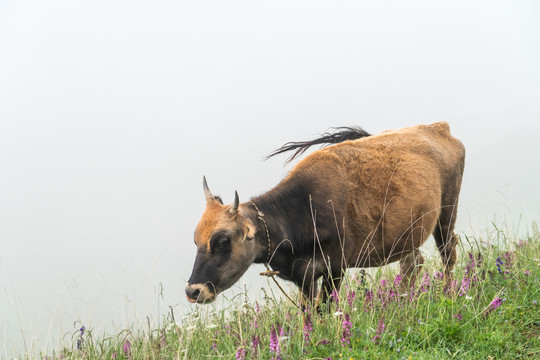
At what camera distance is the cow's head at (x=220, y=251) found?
5.89 meters

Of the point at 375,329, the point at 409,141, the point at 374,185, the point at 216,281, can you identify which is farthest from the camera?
the point at 409,141

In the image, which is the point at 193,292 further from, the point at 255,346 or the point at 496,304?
the point at 496,304

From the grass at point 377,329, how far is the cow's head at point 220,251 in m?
0.31

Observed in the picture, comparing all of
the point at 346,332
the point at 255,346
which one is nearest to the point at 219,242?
the point at 255,346

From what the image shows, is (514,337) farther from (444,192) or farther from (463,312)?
(444,192)

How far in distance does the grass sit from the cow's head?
1.01 feet

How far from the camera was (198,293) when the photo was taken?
5.83 m

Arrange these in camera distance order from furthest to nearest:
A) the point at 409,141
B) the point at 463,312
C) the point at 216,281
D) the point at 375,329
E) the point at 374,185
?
the point at 409,141, the point at 374,185, the point at 216,281, the point at 463,312, the point at 375,329

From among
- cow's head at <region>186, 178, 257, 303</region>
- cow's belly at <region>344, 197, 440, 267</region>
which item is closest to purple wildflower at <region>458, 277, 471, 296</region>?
cow's belly at <region>344, 197, 440, 267</region>

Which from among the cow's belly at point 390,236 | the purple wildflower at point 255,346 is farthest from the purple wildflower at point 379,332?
the cow's belly at point 390,236

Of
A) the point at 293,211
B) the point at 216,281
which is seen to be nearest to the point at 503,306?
the point at 293,211

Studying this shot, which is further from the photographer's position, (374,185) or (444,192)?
(444,192)

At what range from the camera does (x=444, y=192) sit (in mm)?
8500

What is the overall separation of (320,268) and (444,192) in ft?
9.67
